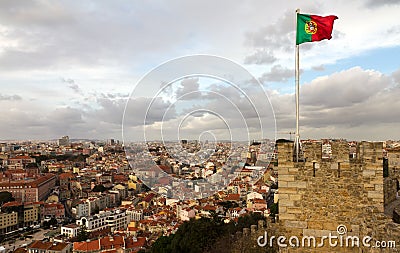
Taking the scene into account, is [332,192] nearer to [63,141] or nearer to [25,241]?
[25,241]

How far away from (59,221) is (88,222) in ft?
44.1

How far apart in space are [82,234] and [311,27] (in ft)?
167

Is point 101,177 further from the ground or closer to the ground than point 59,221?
further from the ground

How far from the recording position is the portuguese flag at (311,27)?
625cm

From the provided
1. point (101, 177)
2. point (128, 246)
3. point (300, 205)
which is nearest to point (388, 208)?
point (300, 205)

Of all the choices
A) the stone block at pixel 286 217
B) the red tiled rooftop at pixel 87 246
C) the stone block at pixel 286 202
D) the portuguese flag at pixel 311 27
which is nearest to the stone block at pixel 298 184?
the stone block at pixel 286 202

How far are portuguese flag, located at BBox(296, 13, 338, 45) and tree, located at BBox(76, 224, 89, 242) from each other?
49134 mm

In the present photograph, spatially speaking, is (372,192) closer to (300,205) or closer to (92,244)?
(300,205)

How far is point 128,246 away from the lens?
4034 cm

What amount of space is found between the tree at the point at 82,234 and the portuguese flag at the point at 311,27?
161ft

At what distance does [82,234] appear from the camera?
167ft

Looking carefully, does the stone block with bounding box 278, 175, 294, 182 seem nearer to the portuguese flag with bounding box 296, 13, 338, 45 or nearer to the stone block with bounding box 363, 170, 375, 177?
the stone block with bounding box 363, 170, 375, 177

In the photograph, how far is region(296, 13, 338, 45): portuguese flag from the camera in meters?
6.25

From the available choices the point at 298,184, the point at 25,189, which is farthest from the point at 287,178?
the point at 25,189
